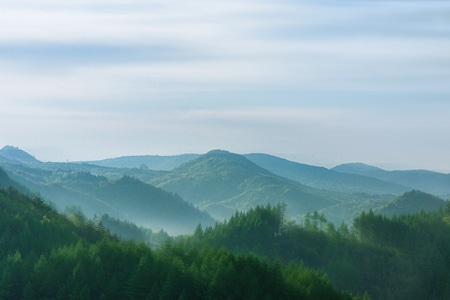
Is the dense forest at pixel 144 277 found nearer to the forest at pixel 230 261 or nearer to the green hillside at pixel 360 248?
the forest at pixel 230 261

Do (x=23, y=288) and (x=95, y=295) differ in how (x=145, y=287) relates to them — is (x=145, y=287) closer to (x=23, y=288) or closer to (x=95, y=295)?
(x=95, y=295)

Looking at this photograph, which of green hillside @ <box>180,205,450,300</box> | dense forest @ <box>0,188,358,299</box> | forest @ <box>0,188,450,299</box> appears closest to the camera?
dense forest @ <box>0,188,358,299</box>

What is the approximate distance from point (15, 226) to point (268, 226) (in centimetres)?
6047

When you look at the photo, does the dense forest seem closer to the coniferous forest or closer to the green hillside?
the coniferous forest

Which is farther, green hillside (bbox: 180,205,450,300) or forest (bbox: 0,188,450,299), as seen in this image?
green hillside (bbox: 180,205,450,300)

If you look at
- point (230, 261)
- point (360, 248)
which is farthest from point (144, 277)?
point (360, 248)

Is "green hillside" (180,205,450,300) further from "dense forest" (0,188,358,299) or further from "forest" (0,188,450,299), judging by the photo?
"dense forest" (0,188,358,299)

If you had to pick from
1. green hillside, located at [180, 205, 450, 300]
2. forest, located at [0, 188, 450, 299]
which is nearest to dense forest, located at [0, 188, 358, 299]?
forest, located at [0, 188, 450, 299]

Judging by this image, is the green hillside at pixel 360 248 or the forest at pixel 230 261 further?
the green hillside at pixel 360 248

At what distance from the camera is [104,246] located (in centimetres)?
8156

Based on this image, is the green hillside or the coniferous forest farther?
the green hillside

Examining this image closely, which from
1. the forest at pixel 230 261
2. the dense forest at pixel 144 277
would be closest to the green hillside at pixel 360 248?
the forest at pixel 230 261

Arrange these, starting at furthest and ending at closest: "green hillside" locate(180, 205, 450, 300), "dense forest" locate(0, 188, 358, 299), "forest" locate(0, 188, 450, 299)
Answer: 1. "green hillside" locate(180, 205, 450, 300)
2. "forest" locate(0, 188, 450, 299)
3. "dense forest" locate(0, 188, 358, 299)

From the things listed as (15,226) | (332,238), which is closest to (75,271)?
(15,226)
